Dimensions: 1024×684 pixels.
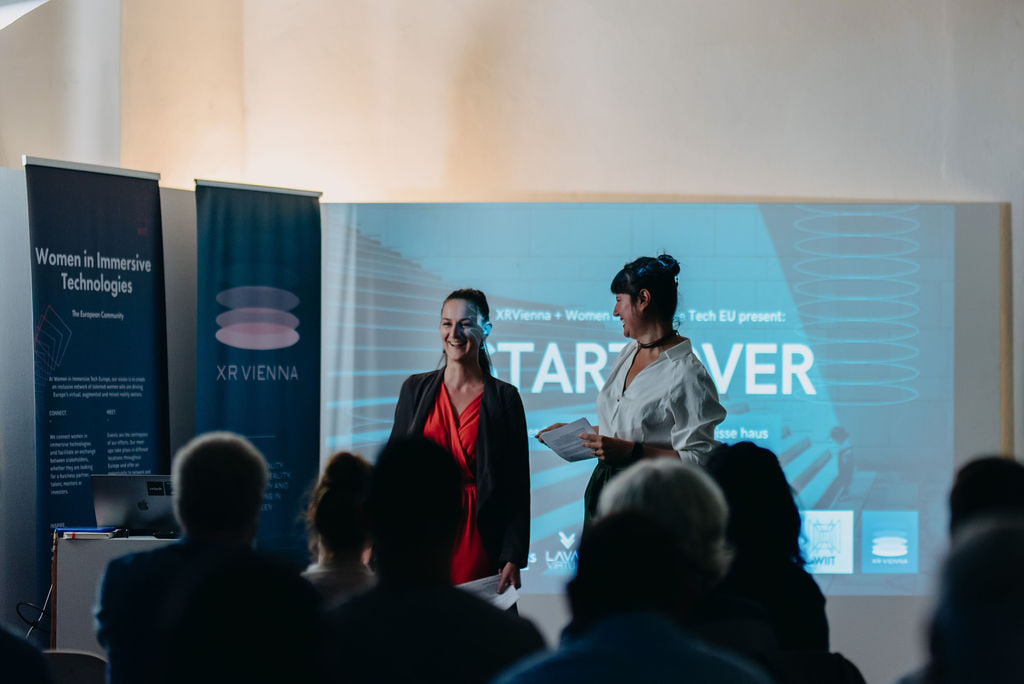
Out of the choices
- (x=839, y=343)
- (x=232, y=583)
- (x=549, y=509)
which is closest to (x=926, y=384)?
(x=839, y=343)

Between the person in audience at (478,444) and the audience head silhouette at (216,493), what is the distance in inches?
58.8

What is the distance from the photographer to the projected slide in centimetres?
581

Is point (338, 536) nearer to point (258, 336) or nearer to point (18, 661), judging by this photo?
point (18, 661)

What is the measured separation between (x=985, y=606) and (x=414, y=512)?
1123mm

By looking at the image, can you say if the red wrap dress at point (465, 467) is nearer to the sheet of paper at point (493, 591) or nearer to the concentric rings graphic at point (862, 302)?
the sheet of paper at point (493, 591)

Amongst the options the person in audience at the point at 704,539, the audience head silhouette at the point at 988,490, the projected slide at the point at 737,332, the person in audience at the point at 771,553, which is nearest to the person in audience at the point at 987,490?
the audience head silhouette at the point at 988,490

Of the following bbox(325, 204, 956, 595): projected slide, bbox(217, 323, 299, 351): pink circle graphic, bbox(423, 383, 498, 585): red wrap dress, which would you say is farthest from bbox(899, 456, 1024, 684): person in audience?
bbox(217, 323, 299, 351): pink circle graphic

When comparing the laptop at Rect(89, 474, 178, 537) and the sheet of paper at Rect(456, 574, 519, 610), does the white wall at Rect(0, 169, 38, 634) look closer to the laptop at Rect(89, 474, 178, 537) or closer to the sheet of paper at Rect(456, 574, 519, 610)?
the laptop at Rect(89, 474, 178, 537)

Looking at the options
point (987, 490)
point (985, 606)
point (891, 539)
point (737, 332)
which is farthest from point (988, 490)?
point (891, 539)

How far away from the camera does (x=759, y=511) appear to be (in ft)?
7.60

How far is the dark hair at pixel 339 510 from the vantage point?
2.35 metres

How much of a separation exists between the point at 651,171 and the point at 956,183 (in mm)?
1801

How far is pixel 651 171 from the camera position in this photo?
623cm

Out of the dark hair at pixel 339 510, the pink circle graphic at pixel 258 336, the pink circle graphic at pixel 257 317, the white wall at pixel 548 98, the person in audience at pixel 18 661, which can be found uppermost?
the white wall at pixel 548 98
